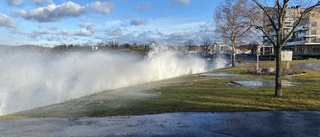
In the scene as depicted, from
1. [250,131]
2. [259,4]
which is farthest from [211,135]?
[259,4]

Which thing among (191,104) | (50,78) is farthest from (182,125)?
(50,78)

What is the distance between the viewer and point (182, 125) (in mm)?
9031

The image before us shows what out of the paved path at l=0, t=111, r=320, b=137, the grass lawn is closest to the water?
the grass lawn

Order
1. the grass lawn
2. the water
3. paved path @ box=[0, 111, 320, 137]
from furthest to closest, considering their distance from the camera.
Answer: the water < the grass lawn < paved path @ box=[0, 111, 320, 137]

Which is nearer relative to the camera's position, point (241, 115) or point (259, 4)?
point (241, 115)

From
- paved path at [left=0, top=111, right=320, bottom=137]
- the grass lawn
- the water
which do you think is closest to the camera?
paved path at [left=0, top=111, right=320, bottom=137]

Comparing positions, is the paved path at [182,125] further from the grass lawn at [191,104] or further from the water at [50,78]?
the water at [50,78]

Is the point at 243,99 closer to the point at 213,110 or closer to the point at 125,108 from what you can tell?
the point at 213,110

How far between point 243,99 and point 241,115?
10.3 ft

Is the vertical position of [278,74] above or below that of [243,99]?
above

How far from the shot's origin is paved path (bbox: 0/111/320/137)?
26.7ft

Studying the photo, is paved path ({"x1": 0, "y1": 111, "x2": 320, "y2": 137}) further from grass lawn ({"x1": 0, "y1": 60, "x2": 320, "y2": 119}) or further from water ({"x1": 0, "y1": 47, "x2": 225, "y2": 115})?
water ({"x1": 0, "y1": 47, "x2": 225, "y2": 115})

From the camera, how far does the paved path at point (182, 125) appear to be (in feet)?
26.7

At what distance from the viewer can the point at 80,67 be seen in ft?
79.8
